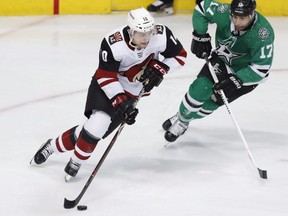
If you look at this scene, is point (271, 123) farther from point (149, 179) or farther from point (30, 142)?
point (30, 142)

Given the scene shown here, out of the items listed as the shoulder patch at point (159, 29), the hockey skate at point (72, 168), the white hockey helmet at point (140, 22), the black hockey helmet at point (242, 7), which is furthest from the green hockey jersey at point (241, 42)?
the hockey skate at point (72, 168)

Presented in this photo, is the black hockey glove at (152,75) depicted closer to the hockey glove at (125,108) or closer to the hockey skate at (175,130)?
the hockey glove at (125,108)

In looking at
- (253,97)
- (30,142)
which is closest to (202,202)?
(30,142)

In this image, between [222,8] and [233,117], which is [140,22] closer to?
[222,8]

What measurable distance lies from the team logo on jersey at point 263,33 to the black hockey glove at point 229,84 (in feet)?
0.88

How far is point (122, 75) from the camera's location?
4199 mm

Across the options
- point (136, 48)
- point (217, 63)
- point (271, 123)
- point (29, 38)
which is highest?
point (136, 48)

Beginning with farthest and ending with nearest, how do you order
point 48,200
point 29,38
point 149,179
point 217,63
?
point 29,38, point 217,63, point 149,179, point 48,200

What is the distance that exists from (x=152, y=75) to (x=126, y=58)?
17 cm

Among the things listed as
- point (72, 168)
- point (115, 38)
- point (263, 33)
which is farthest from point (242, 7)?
point (72, 168)

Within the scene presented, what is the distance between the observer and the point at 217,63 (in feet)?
15.4

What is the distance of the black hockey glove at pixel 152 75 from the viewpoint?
4.11 meters

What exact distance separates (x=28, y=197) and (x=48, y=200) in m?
0.11

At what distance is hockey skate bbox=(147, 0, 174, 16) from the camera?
300 inches
